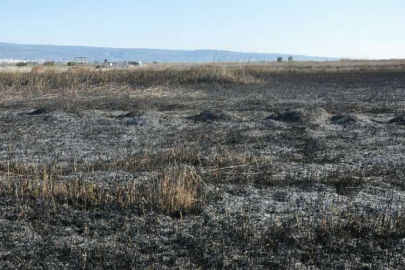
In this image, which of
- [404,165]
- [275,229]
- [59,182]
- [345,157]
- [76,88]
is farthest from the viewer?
[76,88]

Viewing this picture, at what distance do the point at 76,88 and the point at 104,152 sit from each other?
1321cm

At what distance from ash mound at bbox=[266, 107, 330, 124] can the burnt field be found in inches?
2.1

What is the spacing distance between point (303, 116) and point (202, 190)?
683 centimetres

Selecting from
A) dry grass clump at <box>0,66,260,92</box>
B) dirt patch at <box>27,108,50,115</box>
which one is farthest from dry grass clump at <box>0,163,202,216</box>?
dry grass clump at <box>0,66,260,92</box>

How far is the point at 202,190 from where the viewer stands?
642 centimetres

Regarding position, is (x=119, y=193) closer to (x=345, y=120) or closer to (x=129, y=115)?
(x=129, y=115)

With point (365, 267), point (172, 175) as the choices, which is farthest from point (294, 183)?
point (365, 267)

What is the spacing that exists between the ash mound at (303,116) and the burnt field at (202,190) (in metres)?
0.05

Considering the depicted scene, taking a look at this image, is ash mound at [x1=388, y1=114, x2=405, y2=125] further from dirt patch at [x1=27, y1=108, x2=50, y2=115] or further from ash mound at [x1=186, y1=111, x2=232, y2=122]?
dirt patch at [x1=27, y1=108, x2=50, y2=115]

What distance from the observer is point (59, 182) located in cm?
666

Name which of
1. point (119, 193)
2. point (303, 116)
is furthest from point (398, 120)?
point (119, 193)

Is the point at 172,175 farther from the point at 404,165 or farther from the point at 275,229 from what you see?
the point at 404,165

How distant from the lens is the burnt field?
460 centimetres

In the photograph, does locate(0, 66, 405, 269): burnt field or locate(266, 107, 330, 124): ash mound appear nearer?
locate(0, 66, 405, 269): burnt field
